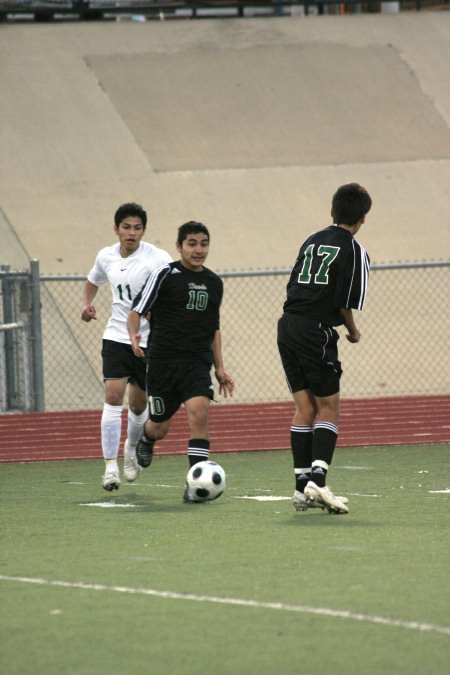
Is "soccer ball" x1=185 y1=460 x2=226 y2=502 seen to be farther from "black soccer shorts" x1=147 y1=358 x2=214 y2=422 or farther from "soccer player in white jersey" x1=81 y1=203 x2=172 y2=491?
"soccer player in white jersey" x1=81 y1=203 x2=172 y2=491

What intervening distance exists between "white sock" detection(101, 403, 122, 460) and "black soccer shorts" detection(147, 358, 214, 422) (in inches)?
28.8

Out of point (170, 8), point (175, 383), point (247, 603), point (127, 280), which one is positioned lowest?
point (247, 603)

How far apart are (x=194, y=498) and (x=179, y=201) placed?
11.4 meters

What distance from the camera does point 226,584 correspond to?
20.5 ft

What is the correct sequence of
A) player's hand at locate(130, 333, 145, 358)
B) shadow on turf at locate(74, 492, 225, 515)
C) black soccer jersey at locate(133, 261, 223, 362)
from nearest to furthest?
shadow on turf at locate(74, 492, 225, 515)
player's hand at locate(130, 333, 145, 358)
black soccer jersey at locate(133, 261, 223, 362)

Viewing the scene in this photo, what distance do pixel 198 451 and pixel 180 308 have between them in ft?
3.22

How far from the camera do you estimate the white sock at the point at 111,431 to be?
10523 mm

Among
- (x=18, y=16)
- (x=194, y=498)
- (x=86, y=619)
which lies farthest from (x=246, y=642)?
(x=18, y=16)

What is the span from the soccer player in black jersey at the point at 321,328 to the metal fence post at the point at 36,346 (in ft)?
24.2

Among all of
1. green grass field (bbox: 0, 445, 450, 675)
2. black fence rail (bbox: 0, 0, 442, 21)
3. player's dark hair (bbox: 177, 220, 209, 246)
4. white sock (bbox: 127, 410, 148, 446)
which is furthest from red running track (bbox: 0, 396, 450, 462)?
black fence rail (bbox: 0, 0, 442, 21)

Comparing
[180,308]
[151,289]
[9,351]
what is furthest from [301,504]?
[9,351]

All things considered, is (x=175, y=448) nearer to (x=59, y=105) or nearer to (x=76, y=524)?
(x=76, y=524)

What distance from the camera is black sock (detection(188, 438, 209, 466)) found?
9562mm

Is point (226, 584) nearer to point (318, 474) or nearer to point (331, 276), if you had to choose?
point (318, 474)
